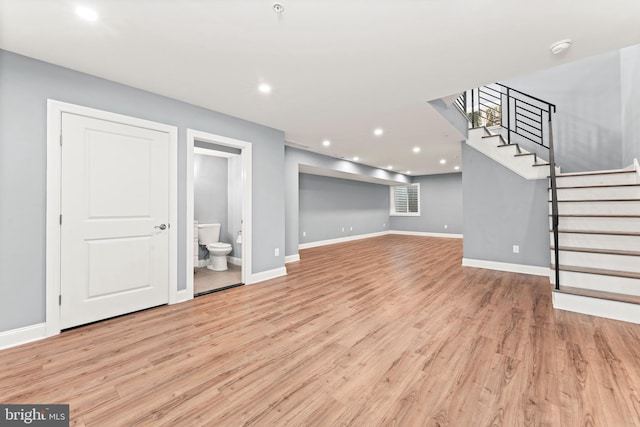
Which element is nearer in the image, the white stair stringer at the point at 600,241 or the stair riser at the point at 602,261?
the stair riser at the point at 602,261

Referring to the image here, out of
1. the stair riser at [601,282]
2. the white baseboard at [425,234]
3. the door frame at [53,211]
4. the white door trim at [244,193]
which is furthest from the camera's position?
the white baseboard at [425,234]

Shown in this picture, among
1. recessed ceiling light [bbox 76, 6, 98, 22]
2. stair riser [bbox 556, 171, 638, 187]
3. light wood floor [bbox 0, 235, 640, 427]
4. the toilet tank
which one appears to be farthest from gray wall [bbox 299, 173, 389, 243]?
recessed ceiling light [bbox 76, 6, 98, 22]

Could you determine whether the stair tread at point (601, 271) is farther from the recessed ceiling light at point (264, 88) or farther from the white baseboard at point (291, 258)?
the white baseboard at point (291, 258)

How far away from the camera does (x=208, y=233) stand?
5039mm

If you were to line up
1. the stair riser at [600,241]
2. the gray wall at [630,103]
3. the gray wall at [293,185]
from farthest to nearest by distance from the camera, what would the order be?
the gray wall at [293,185] < the gray wall at [630,103] < the stair riser at [600,241]

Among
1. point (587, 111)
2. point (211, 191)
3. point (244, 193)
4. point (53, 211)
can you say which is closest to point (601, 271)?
point (587, 111)

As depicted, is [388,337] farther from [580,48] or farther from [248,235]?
[580,48]

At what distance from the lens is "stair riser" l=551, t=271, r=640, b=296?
2648 mm

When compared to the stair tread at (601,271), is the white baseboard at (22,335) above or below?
below

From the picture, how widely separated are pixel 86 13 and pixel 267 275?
3447 millimetres

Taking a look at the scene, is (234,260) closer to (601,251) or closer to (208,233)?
(208,233)

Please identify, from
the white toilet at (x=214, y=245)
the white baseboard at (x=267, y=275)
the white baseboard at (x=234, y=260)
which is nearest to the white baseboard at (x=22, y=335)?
the white baseboard at (x=267, y=275)

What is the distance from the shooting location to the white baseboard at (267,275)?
3.96m

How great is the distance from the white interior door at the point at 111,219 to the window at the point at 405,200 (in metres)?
9.59
